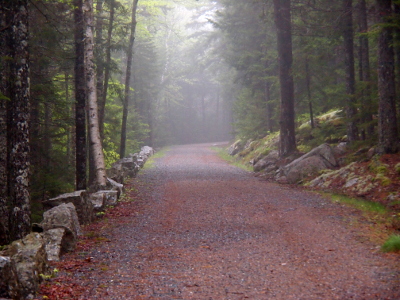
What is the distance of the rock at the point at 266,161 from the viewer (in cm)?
1878

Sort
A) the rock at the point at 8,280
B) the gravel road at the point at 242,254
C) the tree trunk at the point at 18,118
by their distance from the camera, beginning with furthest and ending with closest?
the tree trunk at the point at 18,118, the gravel road at the point at 242,254, the rock at the point at 8,280

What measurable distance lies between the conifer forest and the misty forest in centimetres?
4

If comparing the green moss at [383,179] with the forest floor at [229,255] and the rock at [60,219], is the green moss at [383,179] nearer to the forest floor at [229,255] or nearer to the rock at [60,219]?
the forest floor at [229,255]

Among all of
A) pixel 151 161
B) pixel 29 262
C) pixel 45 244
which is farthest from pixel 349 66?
pixel 151 161

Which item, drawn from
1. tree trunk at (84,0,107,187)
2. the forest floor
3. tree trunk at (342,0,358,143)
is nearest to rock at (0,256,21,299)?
the forest floor

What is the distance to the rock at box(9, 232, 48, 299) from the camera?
4730mm

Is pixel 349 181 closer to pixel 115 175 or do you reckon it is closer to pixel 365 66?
pixel 365 66

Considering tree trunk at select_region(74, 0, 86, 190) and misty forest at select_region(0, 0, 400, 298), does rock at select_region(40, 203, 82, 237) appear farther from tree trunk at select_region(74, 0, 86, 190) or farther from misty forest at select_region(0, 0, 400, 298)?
tree trunk at select_region(74, 0, 86, 190)

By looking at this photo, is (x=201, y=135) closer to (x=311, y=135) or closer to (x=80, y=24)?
(x=311, y=135)

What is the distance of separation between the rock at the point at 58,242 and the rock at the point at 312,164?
31.5ft

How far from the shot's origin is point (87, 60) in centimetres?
1330

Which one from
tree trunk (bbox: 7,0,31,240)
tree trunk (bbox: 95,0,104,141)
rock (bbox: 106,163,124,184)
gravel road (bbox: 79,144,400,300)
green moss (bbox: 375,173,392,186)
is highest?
tree trunk (bbox: 95,0,104,141)

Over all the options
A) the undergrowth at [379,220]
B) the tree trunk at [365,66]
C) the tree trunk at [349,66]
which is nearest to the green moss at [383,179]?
the undergrowth at [379,220]

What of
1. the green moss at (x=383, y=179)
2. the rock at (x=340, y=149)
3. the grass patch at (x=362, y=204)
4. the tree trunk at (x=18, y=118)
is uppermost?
the tree trunk at (x=18, y=118)
